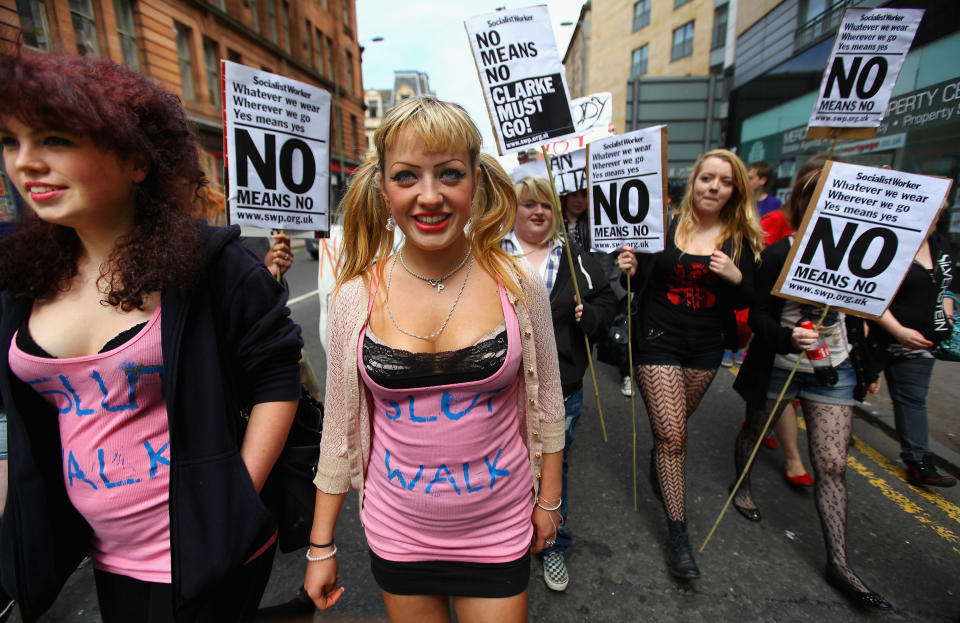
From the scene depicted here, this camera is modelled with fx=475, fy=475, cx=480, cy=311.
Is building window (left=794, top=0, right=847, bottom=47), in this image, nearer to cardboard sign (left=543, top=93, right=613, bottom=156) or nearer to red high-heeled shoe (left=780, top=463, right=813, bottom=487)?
cardboard sign (left=543, top=93, right=613, bottom=156)

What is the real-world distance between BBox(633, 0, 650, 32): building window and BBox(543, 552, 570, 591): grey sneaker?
32589 mm

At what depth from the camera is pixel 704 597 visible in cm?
238

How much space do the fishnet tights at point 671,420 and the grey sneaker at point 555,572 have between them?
2.18 feet

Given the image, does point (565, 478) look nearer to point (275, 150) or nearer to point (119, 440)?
point (119, 440)

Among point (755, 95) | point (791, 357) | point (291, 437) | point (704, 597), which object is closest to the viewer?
point (291, 437)

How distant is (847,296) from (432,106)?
7.63ft

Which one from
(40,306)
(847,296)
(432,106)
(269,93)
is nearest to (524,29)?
(269,93)

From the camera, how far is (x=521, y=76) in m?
2.88

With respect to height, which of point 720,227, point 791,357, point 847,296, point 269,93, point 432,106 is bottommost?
point 791,357

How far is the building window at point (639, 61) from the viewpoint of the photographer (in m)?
28.6

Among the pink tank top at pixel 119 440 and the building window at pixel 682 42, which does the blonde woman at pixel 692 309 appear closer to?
the pink tank top at pixel 119 440

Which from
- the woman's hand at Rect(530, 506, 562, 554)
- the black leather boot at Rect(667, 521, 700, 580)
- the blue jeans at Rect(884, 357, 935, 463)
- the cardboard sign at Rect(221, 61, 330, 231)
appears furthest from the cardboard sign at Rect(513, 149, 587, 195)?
the woman's hand at Rect(530, 506, 562, 554)

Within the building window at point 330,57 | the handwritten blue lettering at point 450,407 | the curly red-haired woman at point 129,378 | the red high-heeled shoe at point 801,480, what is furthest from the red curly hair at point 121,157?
the building window at point 330,57

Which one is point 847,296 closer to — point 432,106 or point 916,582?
point 916,582
